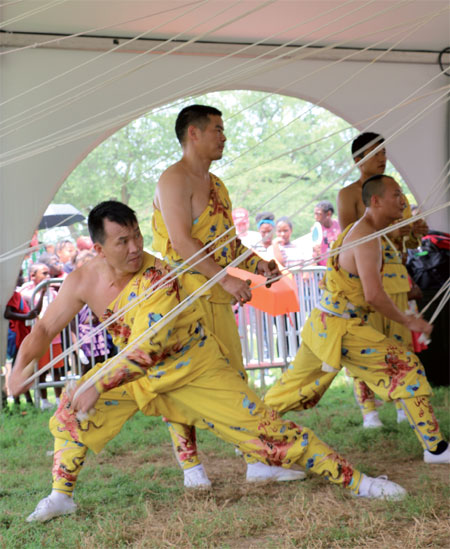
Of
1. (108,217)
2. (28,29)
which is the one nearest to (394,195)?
(108,217)

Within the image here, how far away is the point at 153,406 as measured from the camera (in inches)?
125

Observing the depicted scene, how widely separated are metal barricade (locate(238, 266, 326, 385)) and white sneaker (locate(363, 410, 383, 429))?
177 centimetres

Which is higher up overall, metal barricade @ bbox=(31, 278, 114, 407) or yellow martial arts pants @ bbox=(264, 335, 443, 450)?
yellow martial arts pants @ bbox=(264, 335, 443, 450)

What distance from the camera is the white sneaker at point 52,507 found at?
3.05 meters

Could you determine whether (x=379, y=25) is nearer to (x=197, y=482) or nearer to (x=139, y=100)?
(x=139, y=100)

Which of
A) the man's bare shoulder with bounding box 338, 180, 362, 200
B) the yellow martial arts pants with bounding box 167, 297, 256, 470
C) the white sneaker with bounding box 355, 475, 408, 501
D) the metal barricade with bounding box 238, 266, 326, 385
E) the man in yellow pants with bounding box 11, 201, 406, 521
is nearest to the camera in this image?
the man in yellow pants with bounding box 11, 201, 406, 521

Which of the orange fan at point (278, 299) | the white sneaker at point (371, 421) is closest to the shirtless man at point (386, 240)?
the white sneaker at point (371, 421)

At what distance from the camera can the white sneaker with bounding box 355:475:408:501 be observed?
3.11 m

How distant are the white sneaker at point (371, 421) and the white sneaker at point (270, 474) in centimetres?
115

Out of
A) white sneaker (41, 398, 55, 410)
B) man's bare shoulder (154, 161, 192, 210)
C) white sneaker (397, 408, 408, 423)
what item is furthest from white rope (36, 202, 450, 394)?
white sneaker (41, 398, 55, 410)

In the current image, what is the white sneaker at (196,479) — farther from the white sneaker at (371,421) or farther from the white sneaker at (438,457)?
the white sneaker at (371,421)

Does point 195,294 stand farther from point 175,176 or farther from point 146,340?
point 175,176

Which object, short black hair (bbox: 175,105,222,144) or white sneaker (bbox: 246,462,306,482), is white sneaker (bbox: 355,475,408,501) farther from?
short black hair (bbox: 175,105,222,144)

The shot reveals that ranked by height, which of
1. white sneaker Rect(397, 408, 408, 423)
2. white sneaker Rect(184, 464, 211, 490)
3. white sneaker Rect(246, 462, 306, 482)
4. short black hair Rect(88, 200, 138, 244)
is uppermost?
short black hair Rect(88, 200, 138, 244)
